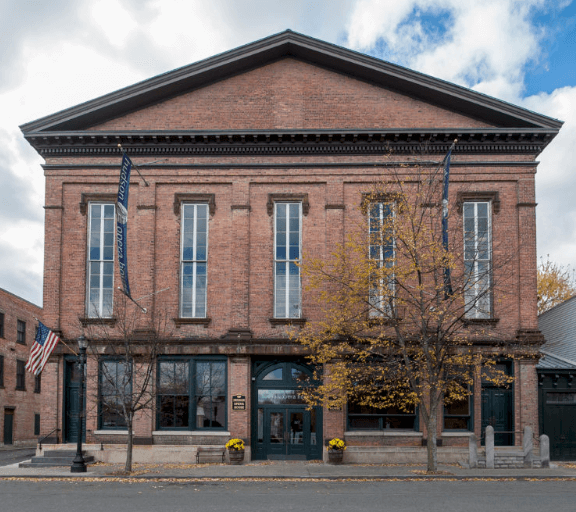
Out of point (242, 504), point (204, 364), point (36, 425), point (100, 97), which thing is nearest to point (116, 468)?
point (204, 364)

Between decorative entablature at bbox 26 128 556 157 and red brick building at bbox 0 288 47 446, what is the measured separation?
17473 millimetres

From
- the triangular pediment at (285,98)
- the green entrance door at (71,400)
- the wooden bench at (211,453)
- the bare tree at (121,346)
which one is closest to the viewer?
the wooden bench at (211,453)

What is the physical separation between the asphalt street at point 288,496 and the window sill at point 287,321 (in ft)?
22.3

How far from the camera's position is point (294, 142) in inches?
1041

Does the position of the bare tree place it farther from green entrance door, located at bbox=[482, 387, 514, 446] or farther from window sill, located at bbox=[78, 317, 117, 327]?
green entrance door, located at bbox=[482, 387, 514, 446]

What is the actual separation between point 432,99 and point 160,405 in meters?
15.4

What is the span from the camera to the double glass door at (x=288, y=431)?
2575 cm

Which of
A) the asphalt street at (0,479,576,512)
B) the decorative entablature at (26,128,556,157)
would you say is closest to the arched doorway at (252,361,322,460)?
the asphalt street at (0,479,576,512)

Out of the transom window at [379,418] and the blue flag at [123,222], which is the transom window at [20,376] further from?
the transom window at [379,418]

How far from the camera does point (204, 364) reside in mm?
26000

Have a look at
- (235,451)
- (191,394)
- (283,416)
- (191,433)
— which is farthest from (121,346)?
(283,416)

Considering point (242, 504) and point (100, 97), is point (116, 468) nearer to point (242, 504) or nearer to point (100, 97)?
point (242, 504)

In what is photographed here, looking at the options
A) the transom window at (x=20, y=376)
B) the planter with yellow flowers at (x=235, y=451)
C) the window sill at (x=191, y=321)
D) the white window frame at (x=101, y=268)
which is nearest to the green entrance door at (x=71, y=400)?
the white window frame at (x=101, y=268)

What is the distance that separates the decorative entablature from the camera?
1029 inches
